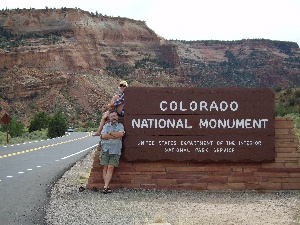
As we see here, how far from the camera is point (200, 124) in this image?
10844 mm

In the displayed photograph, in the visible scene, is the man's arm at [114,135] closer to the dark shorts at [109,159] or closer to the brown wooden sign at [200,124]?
the brown wooden sign at [200,124]

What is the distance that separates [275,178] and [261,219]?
3052 mm

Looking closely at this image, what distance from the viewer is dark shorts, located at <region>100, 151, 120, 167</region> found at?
10630 millimetres

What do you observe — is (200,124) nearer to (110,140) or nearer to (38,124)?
(110,140)

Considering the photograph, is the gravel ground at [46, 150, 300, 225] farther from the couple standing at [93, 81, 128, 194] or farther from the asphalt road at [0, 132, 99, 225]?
the couple standing at [93, 81, 128, 194]

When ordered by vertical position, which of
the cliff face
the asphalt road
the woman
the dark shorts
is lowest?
the asphalt road

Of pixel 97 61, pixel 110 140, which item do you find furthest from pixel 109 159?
pixel 97 61

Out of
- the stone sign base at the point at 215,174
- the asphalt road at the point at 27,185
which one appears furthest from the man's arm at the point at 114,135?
the asphalt road at the point at 27,185

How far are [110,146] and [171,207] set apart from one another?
2.19 m

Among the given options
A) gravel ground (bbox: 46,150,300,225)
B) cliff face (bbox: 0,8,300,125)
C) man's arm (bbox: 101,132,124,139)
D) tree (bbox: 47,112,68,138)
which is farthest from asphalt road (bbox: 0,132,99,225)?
cliff face (bbox: 0,8,300,125)

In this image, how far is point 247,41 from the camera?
15400 centimetres

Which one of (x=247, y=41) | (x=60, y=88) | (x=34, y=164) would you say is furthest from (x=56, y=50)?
(x=34, y=164)

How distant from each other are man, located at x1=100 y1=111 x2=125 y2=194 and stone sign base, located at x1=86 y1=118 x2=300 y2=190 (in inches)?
12.3

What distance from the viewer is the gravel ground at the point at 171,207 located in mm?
7879
